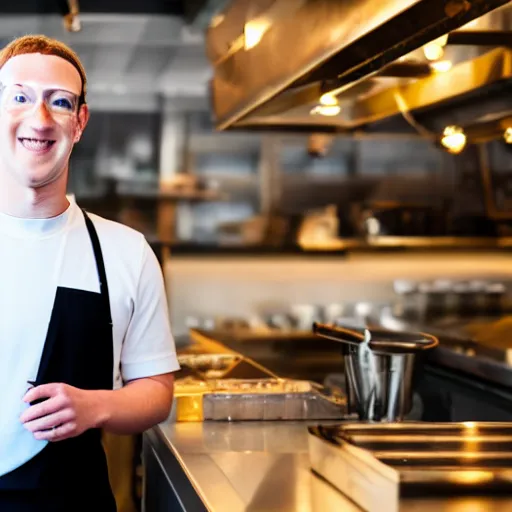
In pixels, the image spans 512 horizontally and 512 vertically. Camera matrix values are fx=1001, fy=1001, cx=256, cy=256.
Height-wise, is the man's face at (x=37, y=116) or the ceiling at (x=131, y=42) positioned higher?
the ceiling at (x=131, y=42)

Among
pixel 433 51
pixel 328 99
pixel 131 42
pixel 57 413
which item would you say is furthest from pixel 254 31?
pixel 131 42

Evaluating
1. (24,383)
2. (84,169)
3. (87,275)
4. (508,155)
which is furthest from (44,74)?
(84,169)

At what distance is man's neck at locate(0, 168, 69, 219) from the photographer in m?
1.85

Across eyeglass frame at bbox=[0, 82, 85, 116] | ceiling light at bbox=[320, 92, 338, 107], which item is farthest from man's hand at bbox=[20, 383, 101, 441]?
ceiling light at bbox=[320, 92, 338, 107]

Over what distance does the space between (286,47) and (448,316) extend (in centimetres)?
341

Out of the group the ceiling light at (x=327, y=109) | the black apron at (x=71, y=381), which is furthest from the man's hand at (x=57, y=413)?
the ceiling light at (x=327, y=109)

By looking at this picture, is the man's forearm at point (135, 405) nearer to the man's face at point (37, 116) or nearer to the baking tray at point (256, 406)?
the man's face at point (37, 116)

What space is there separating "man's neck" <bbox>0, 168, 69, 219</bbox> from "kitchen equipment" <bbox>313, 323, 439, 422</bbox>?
83cm

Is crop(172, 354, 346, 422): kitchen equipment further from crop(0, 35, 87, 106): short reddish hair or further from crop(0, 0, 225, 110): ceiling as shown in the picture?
crop(0, 0, 225, 110): ceiling

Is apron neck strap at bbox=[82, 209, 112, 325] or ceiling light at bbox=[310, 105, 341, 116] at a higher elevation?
ceiling light at bbox=[310, 105, 341, 116]

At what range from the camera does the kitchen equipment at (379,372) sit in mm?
2357

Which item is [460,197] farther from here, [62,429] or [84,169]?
[62,429]

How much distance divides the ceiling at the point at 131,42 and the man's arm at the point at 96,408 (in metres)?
3.87

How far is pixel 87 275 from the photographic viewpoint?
74.5 inches
